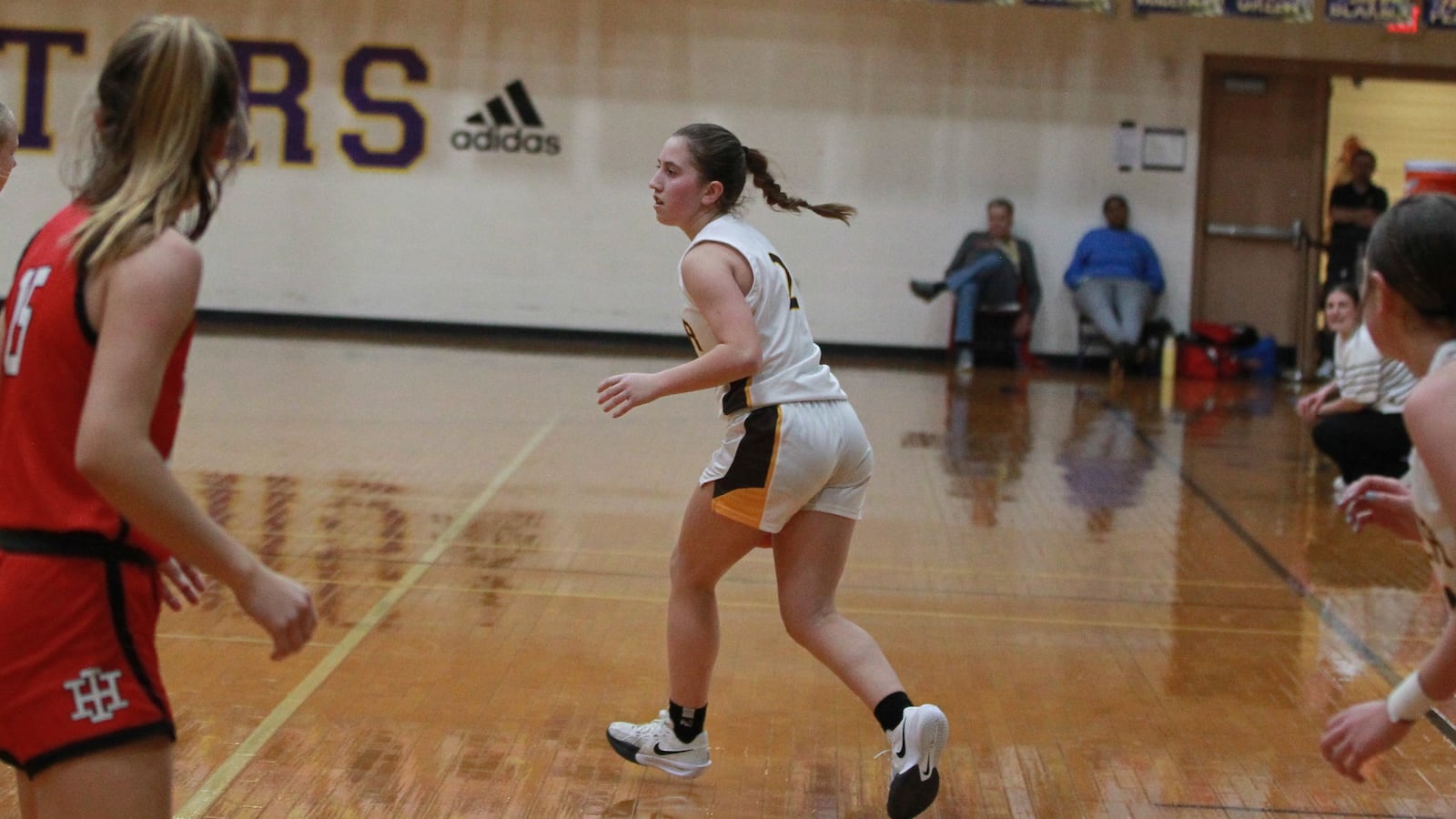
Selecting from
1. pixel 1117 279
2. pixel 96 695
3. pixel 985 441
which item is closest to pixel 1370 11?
pixel 1117 279

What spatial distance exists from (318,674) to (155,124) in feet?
8.88

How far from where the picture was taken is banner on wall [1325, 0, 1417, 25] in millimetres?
13531

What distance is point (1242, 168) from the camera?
15.1 metres

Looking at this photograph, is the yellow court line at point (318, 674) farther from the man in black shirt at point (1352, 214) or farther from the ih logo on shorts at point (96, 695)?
the man in black shirt at point (1352, 214)

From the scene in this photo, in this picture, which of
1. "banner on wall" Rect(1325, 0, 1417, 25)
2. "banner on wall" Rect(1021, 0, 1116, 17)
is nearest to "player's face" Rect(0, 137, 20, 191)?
"banner on wall" Rect(1021, 0, 1116, 17)

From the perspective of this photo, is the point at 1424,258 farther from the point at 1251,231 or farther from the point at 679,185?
the point at 1251,231

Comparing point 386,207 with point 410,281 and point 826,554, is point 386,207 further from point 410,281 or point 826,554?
point 826,554

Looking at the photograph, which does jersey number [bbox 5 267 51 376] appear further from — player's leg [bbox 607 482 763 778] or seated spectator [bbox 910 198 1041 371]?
seated spectator [bbox 910 198 1041 371]

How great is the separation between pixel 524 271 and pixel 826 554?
12147 mm

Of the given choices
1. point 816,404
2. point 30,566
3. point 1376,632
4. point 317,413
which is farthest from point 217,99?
point 317,413

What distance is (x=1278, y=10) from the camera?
13.5 m

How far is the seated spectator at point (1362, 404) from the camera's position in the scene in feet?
23.8

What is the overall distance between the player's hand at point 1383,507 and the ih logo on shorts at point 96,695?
198 cm

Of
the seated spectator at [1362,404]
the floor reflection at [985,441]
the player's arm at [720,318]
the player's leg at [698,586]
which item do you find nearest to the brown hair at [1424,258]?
the player's arm at [720,318]
